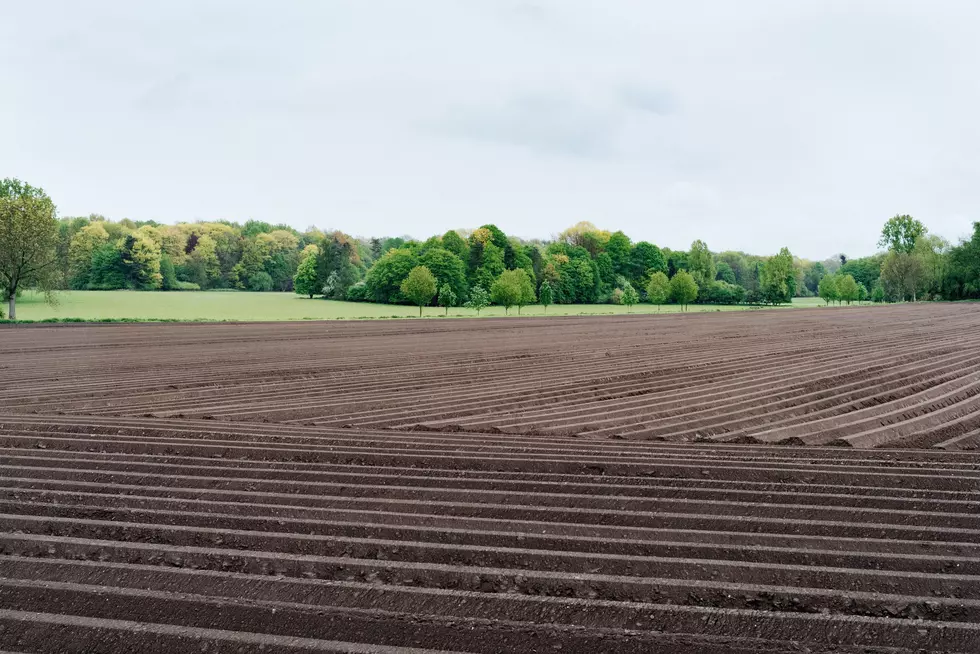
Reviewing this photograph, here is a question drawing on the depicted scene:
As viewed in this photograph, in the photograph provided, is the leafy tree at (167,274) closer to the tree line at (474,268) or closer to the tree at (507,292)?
the tree line at (474,268)

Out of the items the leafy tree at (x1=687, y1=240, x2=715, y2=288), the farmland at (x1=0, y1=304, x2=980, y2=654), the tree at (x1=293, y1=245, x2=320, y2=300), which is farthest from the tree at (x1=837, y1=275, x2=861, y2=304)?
the farmland at (x1=0, y1=304, x2=980, y2=654)

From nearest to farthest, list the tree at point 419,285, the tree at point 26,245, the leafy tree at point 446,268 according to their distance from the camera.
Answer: the tree at point 26,245
the tree at point 419,285
the leafy tree at point 446,268

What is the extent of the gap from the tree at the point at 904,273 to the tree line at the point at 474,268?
13 centimetres

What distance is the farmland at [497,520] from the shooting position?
157 inches

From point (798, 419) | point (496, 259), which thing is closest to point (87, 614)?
point (798, 419)

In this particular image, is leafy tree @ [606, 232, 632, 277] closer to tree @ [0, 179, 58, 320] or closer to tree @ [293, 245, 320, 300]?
tree @ [293, 245, 320, 300]

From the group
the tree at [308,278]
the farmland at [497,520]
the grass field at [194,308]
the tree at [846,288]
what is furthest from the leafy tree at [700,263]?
the farmland at [497,520]

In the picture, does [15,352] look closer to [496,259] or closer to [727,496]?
[727,496]

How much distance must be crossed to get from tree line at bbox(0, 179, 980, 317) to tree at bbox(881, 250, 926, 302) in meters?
0.13

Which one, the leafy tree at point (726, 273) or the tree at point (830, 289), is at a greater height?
the leafy tree at point (726, 273)

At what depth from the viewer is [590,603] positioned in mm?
4211

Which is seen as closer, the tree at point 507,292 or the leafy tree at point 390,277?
the tree at point 507,292

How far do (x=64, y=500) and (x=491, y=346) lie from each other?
1803 cm

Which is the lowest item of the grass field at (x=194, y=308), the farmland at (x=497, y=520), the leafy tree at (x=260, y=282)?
the farmland at (x=497, y=520)
